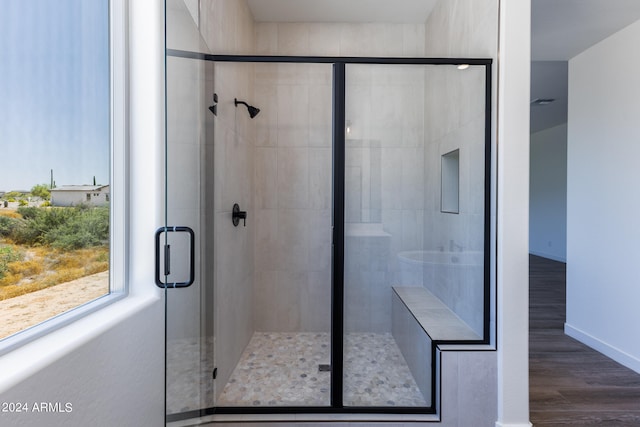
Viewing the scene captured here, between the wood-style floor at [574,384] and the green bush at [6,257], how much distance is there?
8.11 feet

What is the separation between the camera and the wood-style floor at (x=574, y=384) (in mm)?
1926

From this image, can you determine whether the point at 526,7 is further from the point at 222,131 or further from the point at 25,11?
the point at 25,11

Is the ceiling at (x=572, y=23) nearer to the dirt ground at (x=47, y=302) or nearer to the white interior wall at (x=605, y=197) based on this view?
the white interior wall at (x=605, y=197)

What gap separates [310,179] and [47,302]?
138 cm

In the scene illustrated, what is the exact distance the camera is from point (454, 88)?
1.93 meters

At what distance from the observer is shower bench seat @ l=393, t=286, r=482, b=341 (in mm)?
1915

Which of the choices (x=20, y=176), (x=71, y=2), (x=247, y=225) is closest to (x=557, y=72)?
(x=247, y=225)

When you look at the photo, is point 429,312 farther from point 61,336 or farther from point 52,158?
point 52,158

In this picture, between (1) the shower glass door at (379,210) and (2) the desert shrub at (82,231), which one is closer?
(2) the desert shrub at (82,231)

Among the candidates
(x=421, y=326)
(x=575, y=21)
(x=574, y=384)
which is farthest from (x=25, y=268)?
(x=575, y=21)

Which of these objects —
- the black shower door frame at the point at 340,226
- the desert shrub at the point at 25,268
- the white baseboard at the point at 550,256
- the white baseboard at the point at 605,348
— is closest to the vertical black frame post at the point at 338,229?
the black shower door frame at the point at 340,226

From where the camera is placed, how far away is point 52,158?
38.7 inches

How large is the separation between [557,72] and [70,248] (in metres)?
5.03

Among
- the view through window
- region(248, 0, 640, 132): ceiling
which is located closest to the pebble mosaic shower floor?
the view through window
